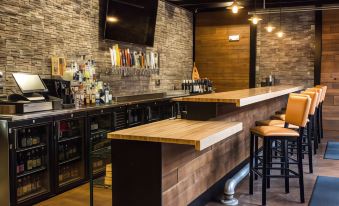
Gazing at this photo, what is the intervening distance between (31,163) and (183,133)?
6.84ft

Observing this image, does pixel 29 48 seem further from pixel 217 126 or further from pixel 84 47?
pixel 217 126

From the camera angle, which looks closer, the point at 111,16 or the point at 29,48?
the point at 29,48

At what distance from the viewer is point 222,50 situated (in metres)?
9.83

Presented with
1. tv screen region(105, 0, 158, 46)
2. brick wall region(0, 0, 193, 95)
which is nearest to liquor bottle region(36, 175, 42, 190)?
brick wall region(0, 0, 193, 95)

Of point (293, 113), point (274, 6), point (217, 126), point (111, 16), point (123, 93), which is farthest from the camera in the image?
point (274, 6)

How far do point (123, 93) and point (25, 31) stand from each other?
7.90ft

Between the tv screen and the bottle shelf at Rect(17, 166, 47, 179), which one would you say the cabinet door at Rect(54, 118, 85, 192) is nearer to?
the bottle shelf at Rect(17, 166, 47, 179)

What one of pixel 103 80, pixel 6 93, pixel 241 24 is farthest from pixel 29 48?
pixel 241 24

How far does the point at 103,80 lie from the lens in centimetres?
614

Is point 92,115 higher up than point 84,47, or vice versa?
point 84,47

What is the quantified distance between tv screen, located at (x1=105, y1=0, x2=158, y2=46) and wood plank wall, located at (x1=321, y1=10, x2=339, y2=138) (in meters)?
4.09

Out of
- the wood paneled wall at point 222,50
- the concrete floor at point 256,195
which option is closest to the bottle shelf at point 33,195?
the concrete floor at point 256,195

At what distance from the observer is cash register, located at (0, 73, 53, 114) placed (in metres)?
3.83

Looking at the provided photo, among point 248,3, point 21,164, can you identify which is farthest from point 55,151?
point 248,3
